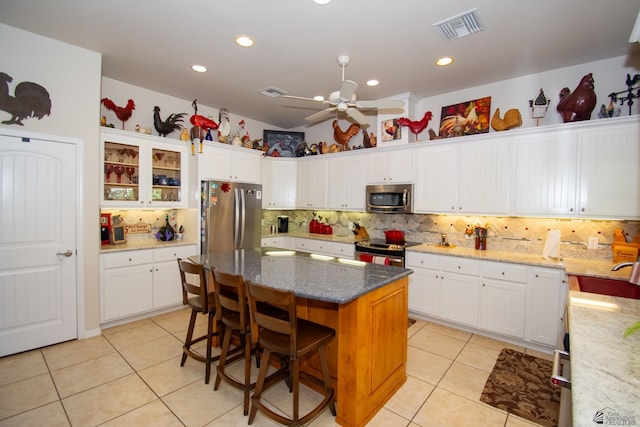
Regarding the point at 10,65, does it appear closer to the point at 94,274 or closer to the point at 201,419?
the point at 94,274

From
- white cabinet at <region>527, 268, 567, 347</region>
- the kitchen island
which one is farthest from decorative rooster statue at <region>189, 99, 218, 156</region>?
white cabinet at <region>527, 268, 567, 347</region>

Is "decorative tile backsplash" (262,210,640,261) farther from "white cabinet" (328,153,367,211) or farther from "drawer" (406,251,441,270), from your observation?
"drawer" (406,251,441,270)

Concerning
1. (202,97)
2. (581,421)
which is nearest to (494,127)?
(581,421)

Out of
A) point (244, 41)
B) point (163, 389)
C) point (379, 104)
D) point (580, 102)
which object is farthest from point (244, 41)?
point (580, 102)

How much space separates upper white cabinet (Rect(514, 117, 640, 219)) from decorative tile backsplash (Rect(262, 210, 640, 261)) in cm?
36

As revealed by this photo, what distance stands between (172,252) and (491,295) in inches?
156

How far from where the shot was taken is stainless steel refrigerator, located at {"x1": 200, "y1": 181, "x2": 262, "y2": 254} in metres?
4.24

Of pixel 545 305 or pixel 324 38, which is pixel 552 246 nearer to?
pixel 545 305

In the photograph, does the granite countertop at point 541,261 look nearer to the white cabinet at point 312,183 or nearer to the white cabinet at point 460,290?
the white cabinet at point 460,290

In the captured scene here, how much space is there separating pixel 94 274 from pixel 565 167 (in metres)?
5.21

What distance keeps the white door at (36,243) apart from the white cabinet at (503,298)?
450cm

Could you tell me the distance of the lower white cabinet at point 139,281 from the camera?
11.3ft

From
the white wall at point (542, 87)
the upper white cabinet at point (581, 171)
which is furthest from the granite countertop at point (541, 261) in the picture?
the white wall at point (542, 87)

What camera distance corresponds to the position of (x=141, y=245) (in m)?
3.80
